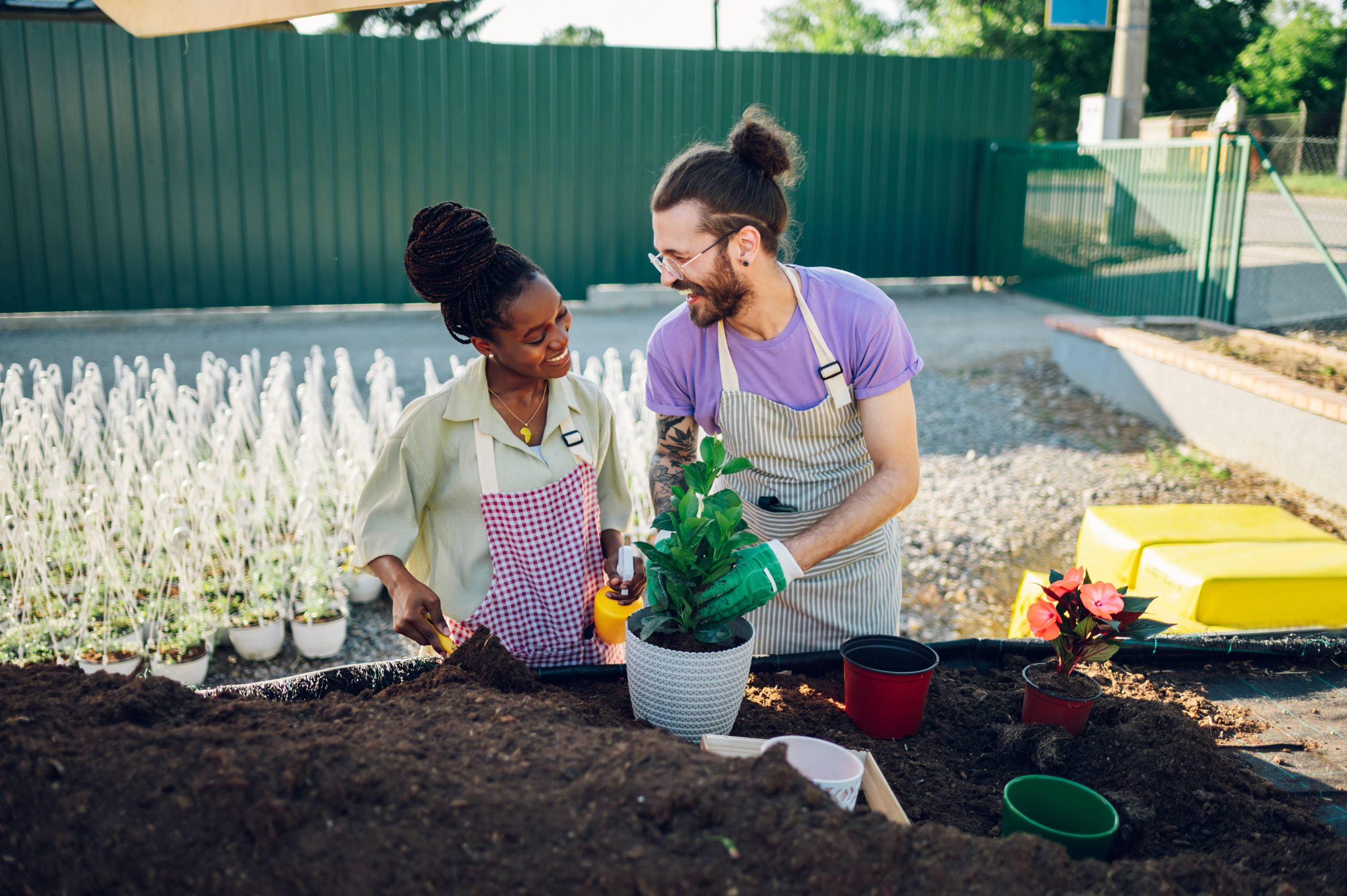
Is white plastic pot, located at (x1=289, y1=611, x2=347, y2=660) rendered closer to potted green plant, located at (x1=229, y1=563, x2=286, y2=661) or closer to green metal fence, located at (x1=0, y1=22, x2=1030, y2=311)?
potted green plant, located at (x1=229, y1=563, x2=286, y2=661)

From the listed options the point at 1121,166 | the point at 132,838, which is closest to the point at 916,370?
the point at 132,838

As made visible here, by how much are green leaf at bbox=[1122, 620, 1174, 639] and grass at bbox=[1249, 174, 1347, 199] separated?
1032 centimetres

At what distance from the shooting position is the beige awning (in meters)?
1.87

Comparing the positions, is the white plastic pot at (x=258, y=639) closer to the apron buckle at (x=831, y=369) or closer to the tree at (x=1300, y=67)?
the apron buckle at (x=831, y=369)

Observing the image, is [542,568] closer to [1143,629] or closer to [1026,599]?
[1143,629]

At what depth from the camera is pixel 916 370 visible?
2.02 meters

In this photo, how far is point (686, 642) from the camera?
1543mm

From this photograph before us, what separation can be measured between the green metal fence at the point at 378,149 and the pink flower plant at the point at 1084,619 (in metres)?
8.06

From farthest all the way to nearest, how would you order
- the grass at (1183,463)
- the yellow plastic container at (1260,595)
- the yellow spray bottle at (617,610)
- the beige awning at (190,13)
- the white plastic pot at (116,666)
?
the grass at (1183,463), the white plastic pot at (116,666), the yellow plastic container at (1260,595), the beige awning at (190,13), the yellow spray bottle at (617,610)

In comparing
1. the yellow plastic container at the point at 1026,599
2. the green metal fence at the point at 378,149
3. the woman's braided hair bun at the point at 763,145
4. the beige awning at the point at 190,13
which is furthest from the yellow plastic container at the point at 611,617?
the green metal fence at the point at 378,149

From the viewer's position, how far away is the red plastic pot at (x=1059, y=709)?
1.58 m

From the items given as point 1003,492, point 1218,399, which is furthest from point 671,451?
point 1218,399

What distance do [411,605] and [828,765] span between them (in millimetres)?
871

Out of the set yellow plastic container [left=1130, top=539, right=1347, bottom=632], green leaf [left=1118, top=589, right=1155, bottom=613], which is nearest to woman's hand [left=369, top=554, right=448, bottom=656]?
green leaf [left=1118, top=589, right=1155, bottom=613]
